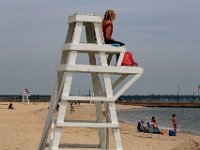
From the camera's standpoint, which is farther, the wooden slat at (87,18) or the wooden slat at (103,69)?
the wooden slat at (87,18)

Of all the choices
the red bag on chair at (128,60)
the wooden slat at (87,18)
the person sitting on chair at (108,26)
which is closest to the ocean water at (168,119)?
the red bag on chair at (128,60)

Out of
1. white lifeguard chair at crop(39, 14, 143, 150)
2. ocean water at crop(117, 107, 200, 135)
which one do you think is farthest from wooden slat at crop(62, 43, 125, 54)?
ocean water at crop(117, 107, 200, 135)

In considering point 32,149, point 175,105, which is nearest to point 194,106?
point 175,105

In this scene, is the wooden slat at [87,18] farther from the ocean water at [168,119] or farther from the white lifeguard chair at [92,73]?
the ocean water at [168,119]

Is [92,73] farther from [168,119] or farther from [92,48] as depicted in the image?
[168,119]

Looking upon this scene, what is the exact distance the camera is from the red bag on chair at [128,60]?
8.09 m

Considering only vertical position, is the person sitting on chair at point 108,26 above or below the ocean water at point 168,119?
above

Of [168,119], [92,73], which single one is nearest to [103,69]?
[92,73]

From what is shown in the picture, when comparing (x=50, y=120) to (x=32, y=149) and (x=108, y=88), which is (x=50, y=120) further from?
(x=32, y=149)

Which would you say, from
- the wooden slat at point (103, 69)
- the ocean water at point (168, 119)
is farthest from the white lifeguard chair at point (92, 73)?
the ocean water at point (168, 119)

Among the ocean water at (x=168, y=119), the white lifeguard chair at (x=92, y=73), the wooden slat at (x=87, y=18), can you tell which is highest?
the wooden slat at (x=87, y=18)

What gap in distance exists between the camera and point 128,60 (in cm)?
810

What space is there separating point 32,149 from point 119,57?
19.7 feet

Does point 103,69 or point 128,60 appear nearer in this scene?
point 103,69
